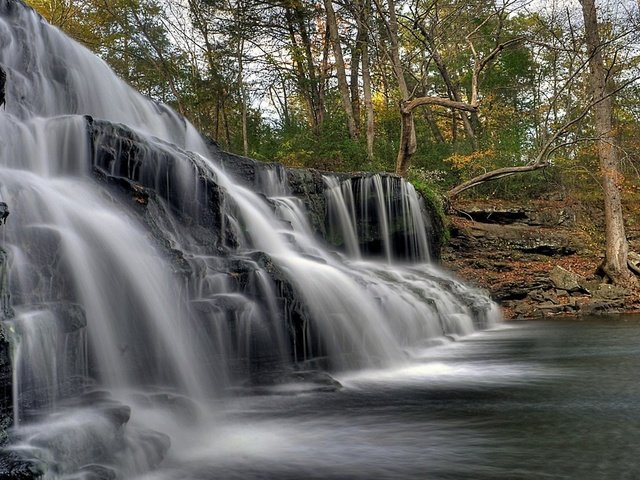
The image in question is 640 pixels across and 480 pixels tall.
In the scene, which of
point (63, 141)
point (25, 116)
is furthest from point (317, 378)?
point (25, 116)

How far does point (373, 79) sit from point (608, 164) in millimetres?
12159

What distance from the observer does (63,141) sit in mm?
6922

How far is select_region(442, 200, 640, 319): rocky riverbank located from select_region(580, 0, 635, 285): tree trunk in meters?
0.60

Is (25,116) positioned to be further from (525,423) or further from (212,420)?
(525,423)

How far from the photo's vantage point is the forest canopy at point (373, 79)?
52.6ft

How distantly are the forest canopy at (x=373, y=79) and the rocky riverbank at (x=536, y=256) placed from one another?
1529 millimetres

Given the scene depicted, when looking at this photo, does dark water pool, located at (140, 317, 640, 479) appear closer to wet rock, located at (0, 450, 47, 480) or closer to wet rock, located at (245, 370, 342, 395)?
wet rock, located at (245, 370, 342, 395)

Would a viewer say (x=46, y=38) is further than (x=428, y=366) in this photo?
Yes

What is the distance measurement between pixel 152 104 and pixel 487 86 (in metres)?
16.7

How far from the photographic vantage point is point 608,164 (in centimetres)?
1382

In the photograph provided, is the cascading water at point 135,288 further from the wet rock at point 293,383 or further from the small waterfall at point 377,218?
the small waterfall at point 377,218

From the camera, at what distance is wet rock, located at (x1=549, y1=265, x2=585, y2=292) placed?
42.4 ft

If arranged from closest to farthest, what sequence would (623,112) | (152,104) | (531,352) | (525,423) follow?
(525,423)
(531,352)
(152,104)
(623,112)

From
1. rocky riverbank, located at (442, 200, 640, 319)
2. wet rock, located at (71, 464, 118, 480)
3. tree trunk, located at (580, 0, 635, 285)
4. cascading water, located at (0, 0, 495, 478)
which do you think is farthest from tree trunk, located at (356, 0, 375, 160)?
wet rock, located at (71, 464, 118, 480)
